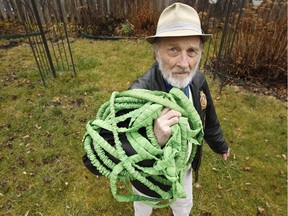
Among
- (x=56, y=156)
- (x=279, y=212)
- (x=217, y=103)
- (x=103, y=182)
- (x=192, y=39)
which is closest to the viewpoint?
(x=192, y=39)

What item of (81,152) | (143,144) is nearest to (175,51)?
(143,144)

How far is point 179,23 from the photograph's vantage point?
1572 millimetres

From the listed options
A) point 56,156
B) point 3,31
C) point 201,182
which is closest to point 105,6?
point 3,31

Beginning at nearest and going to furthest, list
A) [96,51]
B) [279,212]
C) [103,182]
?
[279,212]
[103,182]
[96,51]

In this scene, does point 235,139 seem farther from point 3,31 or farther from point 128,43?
point 3,31

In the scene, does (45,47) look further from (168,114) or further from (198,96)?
(168,114)

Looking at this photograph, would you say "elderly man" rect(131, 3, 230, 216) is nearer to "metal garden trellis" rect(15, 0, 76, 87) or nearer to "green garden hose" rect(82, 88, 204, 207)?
"green garden hose" rect(82, 88, 204, 207)

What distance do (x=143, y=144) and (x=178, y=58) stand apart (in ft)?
2.50

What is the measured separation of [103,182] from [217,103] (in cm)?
303

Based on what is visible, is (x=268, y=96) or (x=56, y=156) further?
(x=268, y=96)

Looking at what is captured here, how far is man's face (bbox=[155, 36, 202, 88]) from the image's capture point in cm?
162

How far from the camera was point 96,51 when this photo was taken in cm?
738

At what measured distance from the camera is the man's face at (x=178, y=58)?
1620 millimetres

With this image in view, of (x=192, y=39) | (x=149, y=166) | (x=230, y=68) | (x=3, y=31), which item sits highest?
(x=192, y=39)
